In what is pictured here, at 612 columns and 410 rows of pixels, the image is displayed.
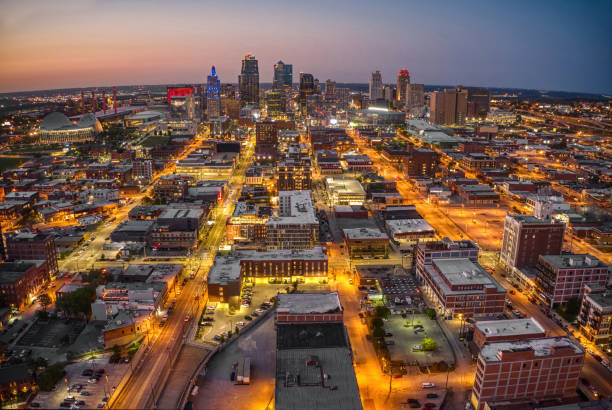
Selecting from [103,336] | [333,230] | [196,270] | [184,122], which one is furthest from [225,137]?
[103,336]

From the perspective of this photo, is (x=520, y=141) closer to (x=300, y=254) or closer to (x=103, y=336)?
(x=300, y=254)

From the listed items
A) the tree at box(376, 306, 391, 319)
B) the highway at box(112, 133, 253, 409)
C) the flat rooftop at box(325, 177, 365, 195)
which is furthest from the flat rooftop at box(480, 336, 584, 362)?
the flat rooftop at box(325, 177, 365, 195)

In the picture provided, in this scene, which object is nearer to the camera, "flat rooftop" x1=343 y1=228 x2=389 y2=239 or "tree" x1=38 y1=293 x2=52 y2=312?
"tree" x1=38 y1=293 x2=52 y2=312

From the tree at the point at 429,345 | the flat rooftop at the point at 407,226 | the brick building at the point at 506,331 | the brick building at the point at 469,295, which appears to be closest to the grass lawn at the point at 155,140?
the flat rooftop at the point at 407,226

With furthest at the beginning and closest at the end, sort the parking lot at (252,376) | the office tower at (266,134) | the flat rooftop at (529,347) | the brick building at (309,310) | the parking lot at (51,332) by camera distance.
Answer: the office tower at (266,134) → the brick building at (309,310) → the parking lot at (51,332) → the parking lot at (252,376) → the flat rooftop at (529,347)

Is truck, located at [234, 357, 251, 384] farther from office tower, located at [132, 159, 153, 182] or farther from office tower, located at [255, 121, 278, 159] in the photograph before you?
office tower, located at [255, 121, 278, 159]

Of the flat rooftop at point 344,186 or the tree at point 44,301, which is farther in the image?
the flat rooftop at point 344,186

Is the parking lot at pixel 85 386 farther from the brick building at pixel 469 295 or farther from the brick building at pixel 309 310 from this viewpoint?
the brick building at pixel 469 295
